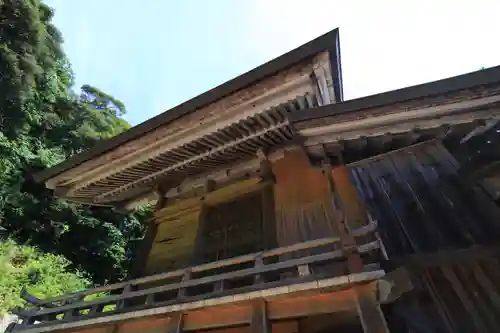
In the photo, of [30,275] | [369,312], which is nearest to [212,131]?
[369,312]

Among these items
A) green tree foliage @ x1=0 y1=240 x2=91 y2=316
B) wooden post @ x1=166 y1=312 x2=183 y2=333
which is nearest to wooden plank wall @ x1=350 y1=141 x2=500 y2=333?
wooden post @ x1=166 y1=312 x2=183 y2=333

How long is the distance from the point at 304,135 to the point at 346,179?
1287mm

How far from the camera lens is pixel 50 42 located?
776 inches

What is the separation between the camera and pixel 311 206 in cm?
514

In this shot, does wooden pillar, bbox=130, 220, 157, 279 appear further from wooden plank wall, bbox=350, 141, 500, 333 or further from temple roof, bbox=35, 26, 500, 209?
wooden plank wall, bbox=350, 141, 500, 333

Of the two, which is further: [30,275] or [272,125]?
[30,275]

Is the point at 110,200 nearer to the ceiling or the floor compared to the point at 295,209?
nearer to the ceiling

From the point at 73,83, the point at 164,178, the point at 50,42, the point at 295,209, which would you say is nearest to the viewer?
the point at 295,209

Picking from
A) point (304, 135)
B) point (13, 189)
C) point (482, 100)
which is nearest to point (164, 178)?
point (304, 135)

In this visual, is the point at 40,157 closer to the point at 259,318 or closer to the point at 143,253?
the point at 143,253

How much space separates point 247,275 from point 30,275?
39.8 feet

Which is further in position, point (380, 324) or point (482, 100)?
point (482, 100)

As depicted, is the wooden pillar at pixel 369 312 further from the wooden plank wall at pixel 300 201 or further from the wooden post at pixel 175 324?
the wooden post at pixel 175 324

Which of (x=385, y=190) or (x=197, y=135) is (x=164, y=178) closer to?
(x=197, y=135)
